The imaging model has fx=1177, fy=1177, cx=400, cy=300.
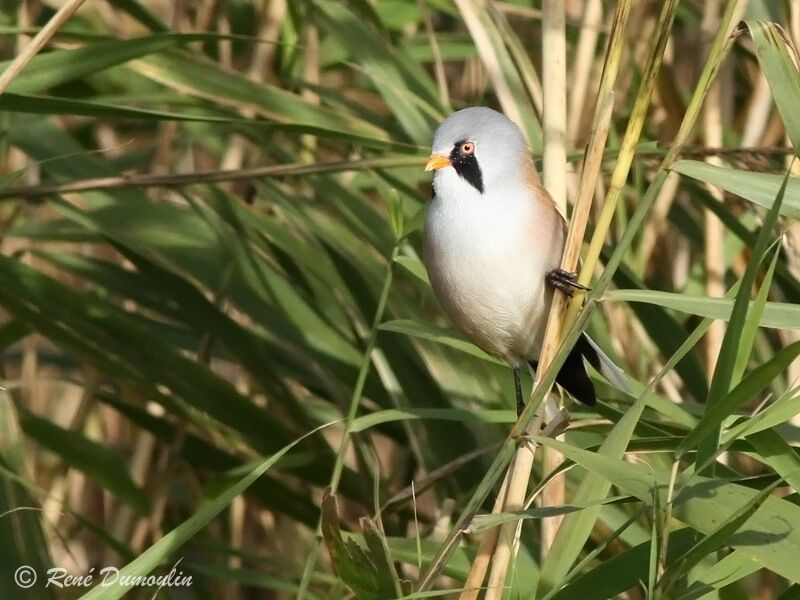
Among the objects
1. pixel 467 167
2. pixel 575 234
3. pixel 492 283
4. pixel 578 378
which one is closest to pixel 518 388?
pixel 578 378

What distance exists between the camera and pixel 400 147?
82.4 inches

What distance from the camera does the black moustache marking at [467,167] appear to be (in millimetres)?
1838

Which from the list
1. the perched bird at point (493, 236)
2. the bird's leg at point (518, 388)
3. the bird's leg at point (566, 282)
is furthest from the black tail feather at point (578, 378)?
the bird's leg at point (566, 282)

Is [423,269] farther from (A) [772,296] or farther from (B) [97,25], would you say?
(B) [97,25]

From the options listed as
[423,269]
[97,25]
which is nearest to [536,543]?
[423,269]

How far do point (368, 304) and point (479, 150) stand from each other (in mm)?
494

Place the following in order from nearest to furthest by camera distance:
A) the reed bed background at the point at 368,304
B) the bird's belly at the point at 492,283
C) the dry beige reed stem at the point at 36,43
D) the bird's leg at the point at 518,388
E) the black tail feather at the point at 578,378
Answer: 1. the reed bed background at the point at 368,304
2. the dry beige reed stem at the point at 36,43
3. the bird's belly at the point at 492,283
4. the black tail feather at the point at 578,378
5. the bird's leg at the point at 518,388

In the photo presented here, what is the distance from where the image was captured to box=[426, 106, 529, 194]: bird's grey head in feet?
6.01

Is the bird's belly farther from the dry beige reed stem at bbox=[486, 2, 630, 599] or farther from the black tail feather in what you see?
the dry beige reed stem at bbox=[486, 2, 630, 599]

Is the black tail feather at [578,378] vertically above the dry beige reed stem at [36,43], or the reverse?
the dry beige reed stem at [36,43]

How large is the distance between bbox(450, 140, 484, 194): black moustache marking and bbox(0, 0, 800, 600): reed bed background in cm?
15

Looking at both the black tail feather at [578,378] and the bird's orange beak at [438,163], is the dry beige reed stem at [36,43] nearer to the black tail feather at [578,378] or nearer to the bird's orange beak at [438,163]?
the bird's orange beak at [438,163]

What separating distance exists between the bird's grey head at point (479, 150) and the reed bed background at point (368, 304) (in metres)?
0.11

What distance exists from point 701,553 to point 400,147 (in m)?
1.12
